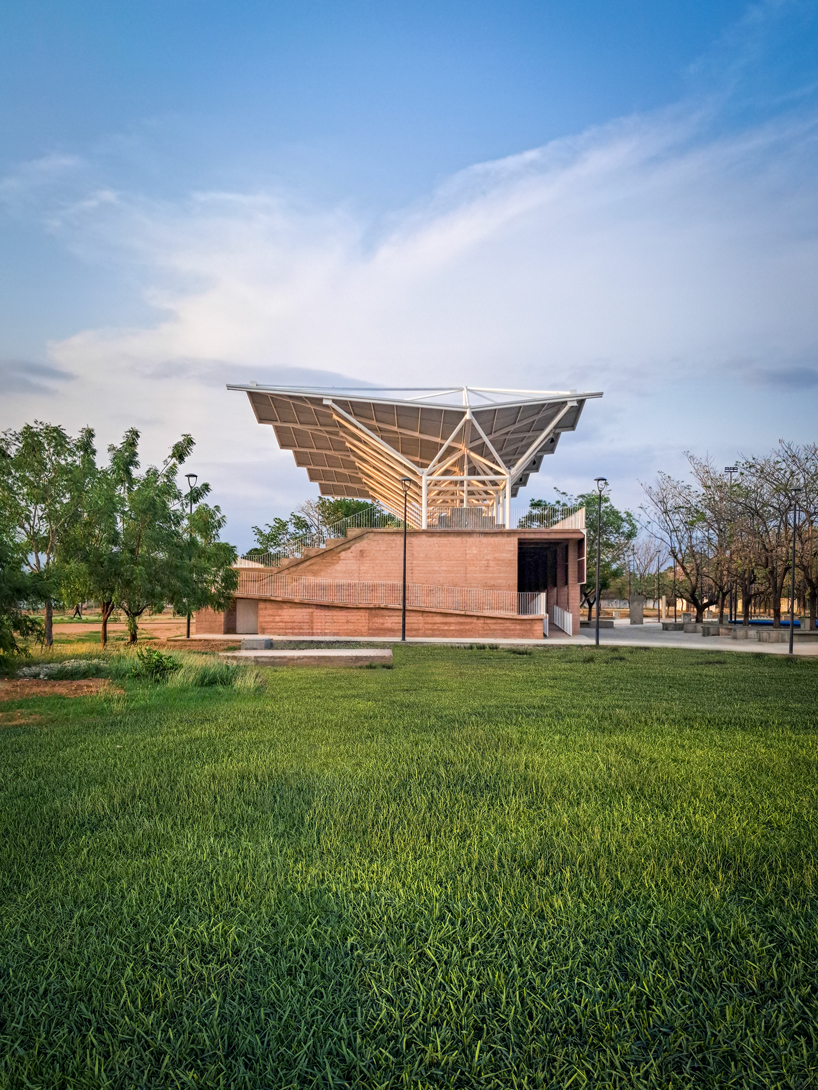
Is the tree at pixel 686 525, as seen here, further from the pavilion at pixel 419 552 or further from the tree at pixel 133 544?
the tree at pixel 133 544

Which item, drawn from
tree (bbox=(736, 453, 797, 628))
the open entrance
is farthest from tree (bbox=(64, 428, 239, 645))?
tree (bbox=(736, 453, 797, 628))

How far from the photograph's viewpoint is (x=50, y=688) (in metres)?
12.1

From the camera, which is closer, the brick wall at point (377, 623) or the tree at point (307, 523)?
the brick wall at point (377, 623)

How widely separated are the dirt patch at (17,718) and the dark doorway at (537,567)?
34.3m

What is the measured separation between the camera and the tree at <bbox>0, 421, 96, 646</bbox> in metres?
23.2

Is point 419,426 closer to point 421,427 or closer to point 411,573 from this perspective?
point 421,427

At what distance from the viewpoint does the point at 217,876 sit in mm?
3781

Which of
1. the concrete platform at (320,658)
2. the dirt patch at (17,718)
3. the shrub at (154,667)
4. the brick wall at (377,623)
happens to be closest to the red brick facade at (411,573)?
the brick wall at (377,623)

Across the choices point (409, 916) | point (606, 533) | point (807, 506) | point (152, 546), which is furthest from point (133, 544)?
point (606, 533)

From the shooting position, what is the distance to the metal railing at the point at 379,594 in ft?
105

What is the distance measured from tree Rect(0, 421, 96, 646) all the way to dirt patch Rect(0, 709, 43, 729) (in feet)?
46.9

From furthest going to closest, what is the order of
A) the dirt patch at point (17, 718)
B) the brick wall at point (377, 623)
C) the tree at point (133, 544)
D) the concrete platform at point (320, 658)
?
the brick wall at point (377, 623), the tree at point (133, 544), the concrete platform at point (320, 658), the dirt patch at point (17, 718)

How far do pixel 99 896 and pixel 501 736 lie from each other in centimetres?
499

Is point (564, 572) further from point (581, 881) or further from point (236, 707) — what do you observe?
point (581, 881)
